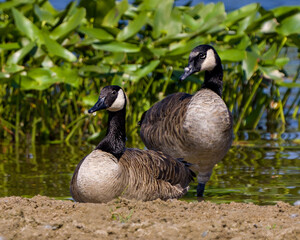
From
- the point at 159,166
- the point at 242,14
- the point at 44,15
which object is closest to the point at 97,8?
the point at 44,15

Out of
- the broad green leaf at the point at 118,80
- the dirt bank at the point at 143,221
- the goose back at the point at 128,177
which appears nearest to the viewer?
the dirt bank at the point at 143,221

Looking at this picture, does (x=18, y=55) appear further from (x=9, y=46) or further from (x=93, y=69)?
(x=93, y=69)

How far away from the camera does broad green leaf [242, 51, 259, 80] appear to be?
32.9ft

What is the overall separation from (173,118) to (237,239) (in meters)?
3.18

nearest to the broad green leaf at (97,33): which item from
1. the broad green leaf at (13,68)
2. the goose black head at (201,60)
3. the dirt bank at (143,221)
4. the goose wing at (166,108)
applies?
the broad green leaf at (13,68)

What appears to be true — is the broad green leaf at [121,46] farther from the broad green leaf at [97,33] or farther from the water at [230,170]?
the water at [230,170]

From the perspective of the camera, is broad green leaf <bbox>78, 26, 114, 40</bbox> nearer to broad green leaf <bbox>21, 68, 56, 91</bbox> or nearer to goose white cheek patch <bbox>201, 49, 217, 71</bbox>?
broad green leaf <bbox>21, 68, 56, 91</bbox>

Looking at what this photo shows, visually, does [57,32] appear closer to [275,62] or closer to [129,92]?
[129,92]

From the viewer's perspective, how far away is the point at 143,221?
5.15 meters

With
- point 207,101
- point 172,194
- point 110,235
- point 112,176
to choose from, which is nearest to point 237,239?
point 110,235

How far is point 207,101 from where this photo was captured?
7.56m

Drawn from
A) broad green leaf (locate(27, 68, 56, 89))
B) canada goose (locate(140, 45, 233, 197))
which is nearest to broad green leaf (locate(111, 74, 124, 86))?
broad green leaf (locate(27, 68, 56, 89))

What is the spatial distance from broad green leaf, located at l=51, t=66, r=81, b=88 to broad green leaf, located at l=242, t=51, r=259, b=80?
2.69m

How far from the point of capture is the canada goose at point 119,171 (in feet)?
20.8
